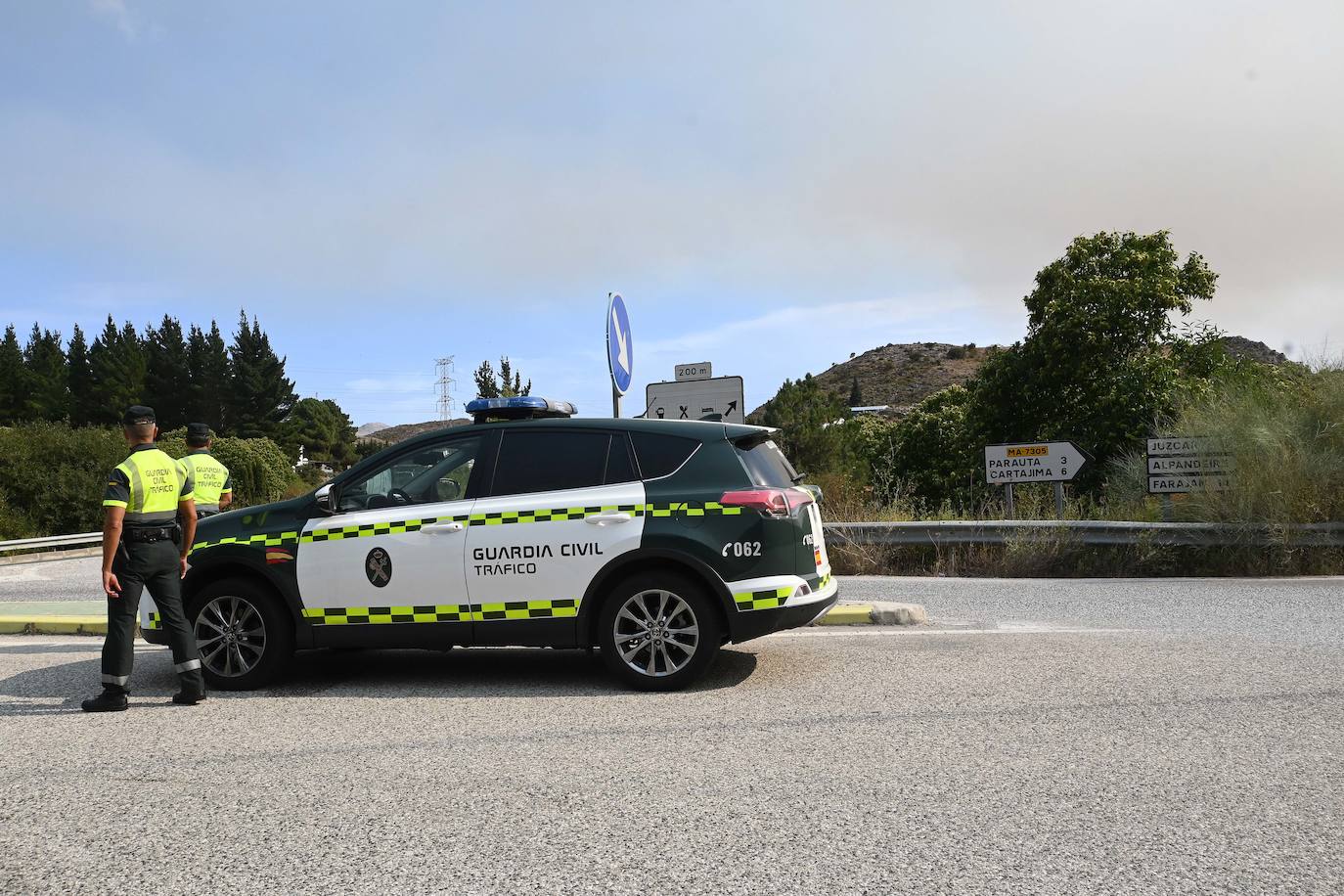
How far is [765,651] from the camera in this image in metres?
7.86

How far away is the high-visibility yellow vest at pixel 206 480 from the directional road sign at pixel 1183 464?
10806 millimetres

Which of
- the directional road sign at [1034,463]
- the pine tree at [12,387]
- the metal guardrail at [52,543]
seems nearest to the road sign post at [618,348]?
the directional road sign at [1034,463]

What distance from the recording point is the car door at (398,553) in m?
6.79

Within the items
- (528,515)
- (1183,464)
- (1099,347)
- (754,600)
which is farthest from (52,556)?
(1099,347)

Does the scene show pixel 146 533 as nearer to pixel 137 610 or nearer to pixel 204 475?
pixel 137 610

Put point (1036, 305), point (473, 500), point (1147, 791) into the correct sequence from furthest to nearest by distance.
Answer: point (1036, 305) < point (473, 500) < point (1147, 791)

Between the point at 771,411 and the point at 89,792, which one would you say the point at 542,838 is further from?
the point at 771,411

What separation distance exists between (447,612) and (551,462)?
1.13 metres

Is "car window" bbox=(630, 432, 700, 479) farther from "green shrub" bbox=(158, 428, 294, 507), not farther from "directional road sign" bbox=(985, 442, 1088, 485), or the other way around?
"green shrub" bbox=(158, 428, 294, 507)

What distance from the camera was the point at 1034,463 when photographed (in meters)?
15.7

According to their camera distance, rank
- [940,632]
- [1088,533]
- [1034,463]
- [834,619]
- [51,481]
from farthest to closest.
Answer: [51,481] < [1034,463] < [1088,533] < [834,619] < [940,632]

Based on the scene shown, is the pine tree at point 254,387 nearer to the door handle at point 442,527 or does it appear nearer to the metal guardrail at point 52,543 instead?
the metal guardrail at point 52,543

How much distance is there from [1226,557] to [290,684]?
10.3 m

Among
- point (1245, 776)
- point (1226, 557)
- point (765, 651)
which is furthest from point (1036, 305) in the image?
point (1245, 776)
